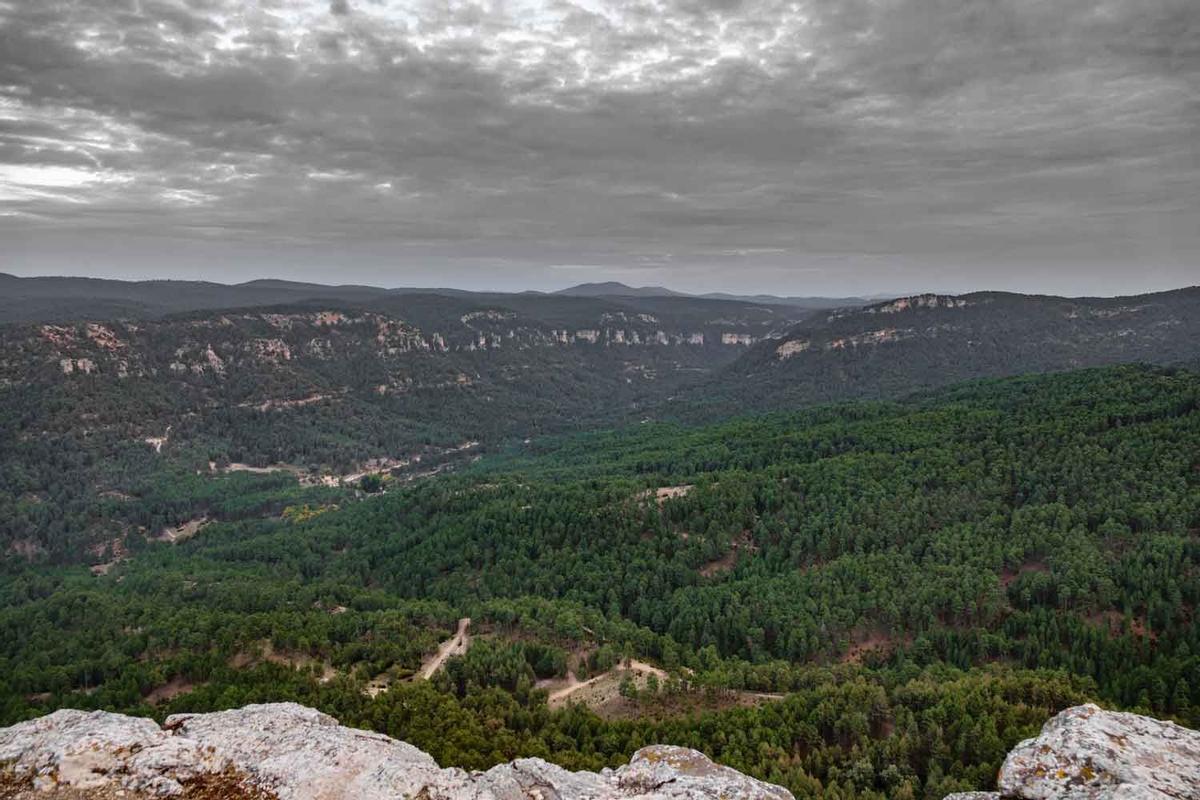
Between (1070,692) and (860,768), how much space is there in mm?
24375

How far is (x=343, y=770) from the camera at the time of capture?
25359 mm

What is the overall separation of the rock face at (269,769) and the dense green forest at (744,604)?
20045mm

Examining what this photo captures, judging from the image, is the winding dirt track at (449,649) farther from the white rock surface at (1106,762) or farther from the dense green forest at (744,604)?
the white rock surface at (1106,762)

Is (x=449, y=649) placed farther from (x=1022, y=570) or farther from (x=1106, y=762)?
(x=1022, y=570)

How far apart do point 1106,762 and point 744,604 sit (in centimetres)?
7077

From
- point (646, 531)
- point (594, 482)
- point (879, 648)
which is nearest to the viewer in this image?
point (879, 648)

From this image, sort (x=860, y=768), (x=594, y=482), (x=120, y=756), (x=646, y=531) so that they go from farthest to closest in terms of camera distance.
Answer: (x=594, y=482) → (x=646, y=531) → (x=860, y=768) → (x=120, y=756)

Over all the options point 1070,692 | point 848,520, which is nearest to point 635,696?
point 1070,692

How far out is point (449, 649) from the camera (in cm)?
8081

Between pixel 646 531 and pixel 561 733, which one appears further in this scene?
pixel 646 531

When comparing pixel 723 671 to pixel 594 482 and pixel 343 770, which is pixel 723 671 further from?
pixel 594 482

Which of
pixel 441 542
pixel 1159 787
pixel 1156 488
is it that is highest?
pixel 1159 787

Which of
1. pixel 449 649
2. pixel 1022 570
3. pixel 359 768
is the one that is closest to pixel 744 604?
pixel 1022 570

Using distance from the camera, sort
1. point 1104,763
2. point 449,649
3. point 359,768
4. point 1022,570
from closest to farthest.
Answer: point 359,768 < point 1104,763 < point 449,649 < point 1022,570
